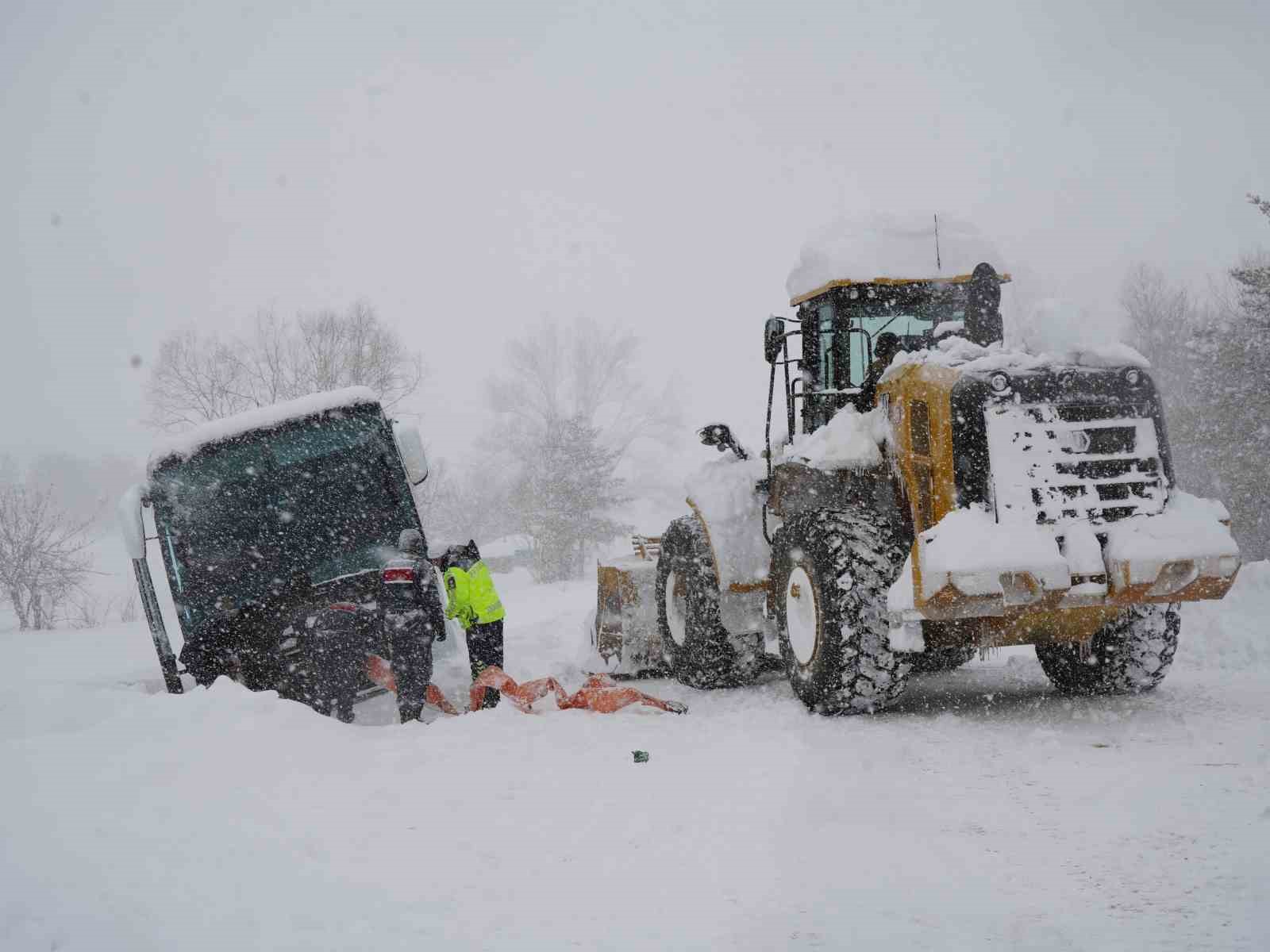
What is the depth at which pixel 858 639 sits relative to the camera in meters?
5.09

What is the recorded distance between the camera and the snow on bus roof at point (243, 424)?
7023 millimetres

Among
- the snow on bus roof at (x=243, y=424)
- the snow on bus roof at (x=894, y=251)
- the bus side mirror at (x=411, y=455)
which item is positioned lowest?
the bus side mirror at (x=411, y=455)

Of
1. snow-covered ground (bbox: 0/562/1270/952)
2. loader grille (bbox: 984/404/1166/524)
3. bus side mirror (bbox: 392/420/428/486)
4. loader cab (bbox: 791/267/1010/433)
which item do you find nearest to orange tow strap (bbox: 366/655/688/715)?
snow-covered ground (bbox: 0/562/1270/952)

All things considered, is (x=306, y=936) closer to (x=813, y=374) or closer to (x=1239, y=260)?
(x=813, y=374)

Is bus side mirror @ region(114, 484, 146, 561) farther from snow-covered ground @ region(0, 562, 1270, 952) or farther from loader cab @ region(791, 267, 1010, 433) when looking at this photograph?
loader cab @ region(791, 267, 1010, 433)

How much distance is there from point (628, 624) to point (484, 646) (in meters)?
2.33

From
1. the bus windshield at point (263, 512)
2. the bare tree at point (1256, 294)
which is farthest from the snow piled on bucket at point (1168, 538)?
the bare tree at point (1256, 294)

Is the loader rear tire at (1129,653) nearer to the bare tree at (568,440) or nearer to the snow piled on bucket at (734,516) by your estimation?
the snow piled on bucket at (734,516)

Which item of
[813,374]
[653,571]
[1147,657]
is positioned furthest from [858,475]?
[653,571]

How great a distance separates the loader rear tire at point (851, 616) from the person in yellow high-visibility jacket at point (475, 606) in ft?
7.09

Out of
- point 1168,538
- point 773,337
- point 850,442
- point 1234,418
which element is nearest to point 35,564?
point 773,337

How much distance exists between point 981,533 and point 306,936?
138 inches

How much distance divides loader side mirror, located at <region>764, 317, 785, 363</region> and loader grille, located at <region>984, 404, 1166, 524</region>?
5.60ft

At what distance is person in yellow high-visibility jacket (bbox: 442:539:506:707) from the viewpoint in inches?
243
